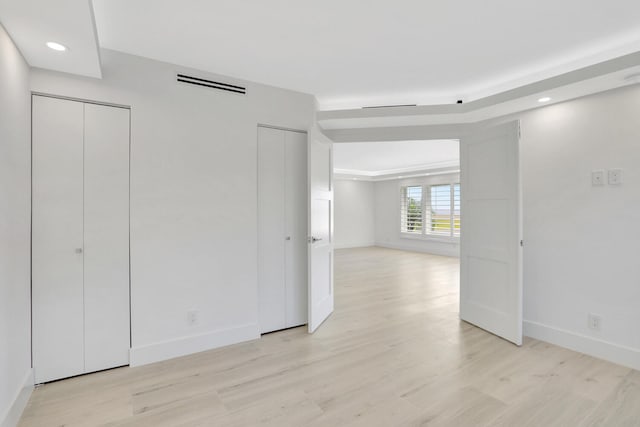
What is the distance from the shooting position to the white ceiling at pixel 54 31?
60.4 inches

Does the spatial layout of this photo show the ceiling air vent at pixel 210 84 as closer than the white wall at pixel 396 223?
Yes

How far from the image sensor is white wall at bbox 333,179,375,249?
33.3ft

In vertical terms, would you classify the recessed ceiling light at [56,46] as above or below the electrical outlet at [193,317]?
above

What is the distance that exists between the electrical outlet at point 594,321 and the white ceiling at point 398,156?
134 inches

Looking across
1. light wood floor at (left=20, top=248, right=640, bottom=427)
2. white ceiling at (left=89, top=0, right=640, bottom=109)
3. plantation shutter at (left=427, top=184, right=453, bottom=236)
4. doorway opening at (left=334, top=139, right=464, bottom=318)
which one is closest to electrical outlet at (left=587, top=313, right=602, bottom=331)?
light wood floor at (left=20, top=248, right=640, bottom=427)

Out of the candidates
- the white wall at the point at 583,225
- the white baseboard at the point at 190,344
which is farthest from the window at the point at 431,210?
the white baseboard at the point at 190,344

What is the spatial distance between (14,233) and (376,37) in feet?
9.05

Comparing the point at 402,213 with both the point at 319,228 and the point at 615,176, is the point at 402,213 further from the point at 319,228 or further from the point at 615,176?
the point at 615,176

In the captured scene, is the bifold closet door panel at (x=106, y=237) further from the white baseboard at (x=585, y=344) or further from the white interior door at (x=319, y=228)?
the white baseboard at (x=585, y=344)

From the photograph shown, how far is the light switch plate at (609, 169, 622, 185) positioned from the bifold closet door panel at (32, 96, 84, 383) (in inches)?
170

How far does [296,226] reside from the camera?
341cm

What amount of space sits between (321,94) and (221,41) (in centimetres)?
129

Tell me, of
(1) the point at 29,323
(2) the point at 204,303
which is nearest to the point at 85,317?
(1) the point at 29,323

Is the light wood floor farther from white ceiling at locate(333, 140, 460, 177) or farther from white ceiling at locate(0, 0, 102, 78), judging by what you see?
white ceiling at locate(333, 140, 460, 177)
